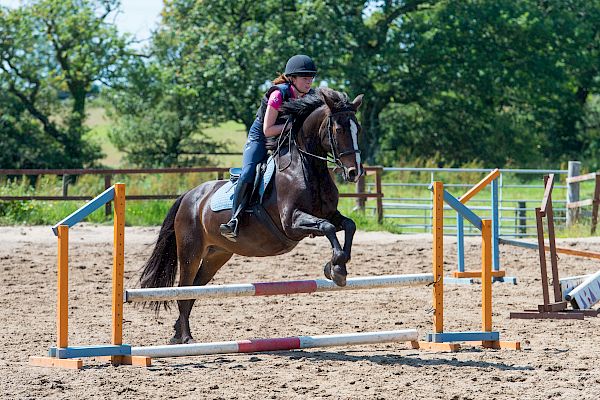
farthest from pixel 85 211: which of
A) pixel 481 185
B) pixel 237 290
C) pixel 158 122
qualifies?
pixel 158 122

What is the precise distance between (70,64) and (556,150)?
55.2 feet

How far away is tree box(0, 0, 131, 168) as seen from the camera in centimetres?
3058

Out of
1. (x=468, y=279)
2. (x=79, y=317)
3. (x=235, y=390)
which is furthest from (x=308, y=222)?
(x=468, y=279)

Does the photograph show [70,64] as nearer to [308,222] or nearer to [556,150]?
[556,150]

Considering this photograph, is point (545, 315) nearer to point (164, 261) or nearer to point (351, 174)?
point (351, 174)

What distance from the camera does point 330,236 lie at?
7.10 metres

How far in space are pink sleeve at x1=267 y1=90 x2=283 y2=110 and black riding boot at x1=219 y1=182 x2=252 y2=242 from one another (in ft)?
2.09

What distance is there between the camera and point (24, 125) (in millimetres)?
29688

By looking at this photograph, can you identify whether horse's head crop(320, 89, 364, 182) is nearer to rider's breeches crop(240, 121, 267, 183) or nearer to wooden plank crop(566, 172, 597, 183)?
rider's breeches crop(240, 121, 267, 183)

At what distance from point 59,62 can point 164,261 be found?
24.9m

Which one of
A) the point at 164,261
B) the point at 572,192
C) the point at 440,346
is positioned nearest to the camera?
the point at 440,346

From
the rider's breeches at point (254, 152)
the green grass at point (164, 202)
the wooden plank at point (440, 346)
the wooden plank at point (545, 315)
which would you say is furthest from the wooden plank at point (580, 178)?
the rider's breeches at point (254, 152)

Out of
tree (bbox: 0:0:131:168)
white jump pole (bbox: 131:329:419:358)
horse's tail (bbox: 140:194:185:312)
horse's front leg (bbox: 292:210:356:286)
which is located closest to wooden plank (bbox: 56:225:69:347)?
white jump pole (bbox: 131:329:419:358)

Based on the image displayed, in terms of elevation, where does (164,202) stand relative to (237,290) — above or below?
above
